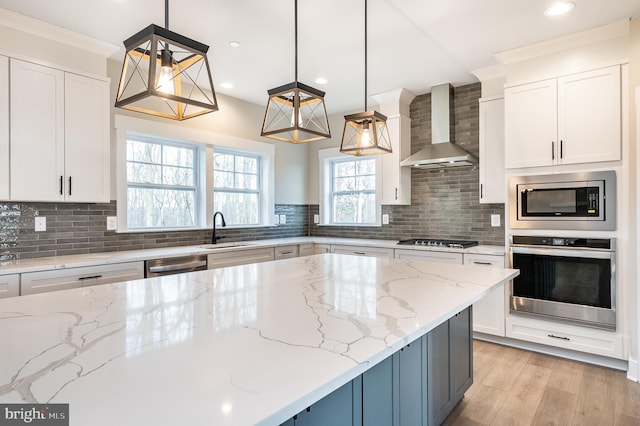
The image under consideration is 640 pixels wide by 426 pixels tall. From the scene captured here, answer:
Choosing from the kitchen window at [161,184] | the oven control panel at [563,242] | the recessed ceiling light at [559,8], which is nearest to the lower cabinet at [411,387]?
the oven control panel at [563,242]

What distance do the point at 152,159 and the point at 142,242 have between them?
0.88m

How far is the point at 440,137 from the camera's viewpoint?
4102mm

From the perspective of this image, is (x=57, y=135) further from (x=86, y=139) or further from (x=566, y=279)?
(x=566, y=279)

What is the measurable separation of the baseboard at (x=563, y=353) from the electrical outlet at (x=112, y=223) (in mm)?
3640

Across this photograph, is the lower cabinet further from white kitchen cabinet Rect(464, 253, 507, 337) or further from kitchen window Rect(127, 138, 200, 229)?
kitchen window Rect(127, 138, 200, 229)

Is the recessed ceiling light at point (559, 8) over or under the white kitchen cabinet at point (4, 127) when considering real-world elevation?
over

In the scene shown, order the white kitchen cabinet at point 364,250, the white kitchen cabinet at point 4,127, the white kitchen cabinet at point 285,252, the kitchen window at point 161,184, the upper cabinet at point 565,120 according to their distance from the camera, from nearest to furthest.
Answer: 1. the white kitchen cabinet at point 4,127
2. the upper cabinet at point 565,120
3. the kitchen window at point 161,184
4. the white kitchen cabinet at point 364,250
5. the white kitchen cabinet at point 285,252

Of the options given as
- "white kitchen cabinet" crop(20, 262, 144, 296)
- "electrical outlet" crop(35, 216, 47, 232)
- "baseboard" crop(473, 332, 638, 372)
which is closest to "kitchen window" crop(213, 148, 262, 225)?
"white kitchen cabinet" crop(20, 262, 144, 296)

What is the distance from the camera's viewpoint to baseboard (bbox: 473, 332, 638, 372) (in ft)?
9.41

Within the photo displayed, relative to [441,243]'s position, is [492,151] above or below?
above

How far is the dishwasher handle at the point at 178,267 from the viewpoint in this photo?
10.2ft

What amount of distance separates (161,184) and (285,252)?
158 centimetres

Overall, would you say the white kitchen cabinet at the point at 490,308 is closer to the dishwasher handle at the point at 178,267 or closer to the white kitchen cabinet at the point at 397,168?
the white kitchen cabinet at the point at 397,168

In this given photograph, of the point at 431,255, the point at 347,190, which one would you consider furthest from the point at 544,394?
the point at 347,190
